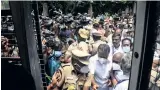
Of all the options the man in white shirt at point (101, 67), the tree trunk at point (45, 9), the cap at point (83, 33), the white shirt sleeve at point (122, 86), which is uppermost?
the tree trunk at point (45, 9)

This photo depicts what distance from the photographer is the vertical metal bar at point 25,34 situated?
4.20 feet

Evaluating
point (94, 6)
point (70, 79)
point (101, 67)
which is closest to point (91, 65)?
point (101, 67)

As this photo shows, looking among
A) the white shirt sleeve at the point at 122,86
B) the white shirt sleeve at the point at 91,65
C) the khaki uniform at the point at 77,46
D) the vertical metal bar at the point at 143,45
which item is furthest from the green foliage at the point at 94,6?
the white shirt sleeve at the point at 122,86

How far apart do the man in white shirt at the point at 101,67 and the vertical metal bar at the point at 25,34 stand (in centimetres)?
41

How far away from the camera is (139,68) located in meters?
1.22

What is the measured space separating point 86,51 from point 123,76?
30cm

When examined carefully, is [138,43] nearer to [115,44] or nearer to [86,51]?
[115,44]

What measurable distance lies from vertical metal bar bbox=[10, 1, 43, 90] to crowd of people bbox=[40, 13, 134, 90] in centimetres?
14

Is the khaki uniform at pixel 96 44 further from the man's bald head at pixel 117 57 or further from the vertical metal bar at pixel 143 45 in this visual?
the vertical metal bar at pixel 143 45

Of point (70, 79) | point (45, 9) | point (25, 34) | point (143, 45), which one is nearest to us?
point (143, 45)

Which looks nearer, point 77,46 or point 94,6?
point 94,6

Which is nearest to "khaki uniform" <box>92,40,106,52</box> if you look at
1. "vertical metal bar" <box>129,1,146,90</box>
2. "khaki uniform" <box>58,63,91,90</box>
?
"khaki uniform" <box>58,63,91,90</box>

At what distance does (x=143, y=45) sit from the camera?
45.9 inches

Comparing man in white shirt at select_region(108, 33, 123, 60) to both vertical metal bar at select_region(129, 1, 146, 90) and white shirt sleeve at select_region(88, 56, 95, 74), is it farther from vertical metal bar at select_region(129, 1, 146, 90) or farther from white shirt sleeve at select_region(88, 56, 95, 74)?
vertical metal bar at select_region(129, 1, 146, 90)
